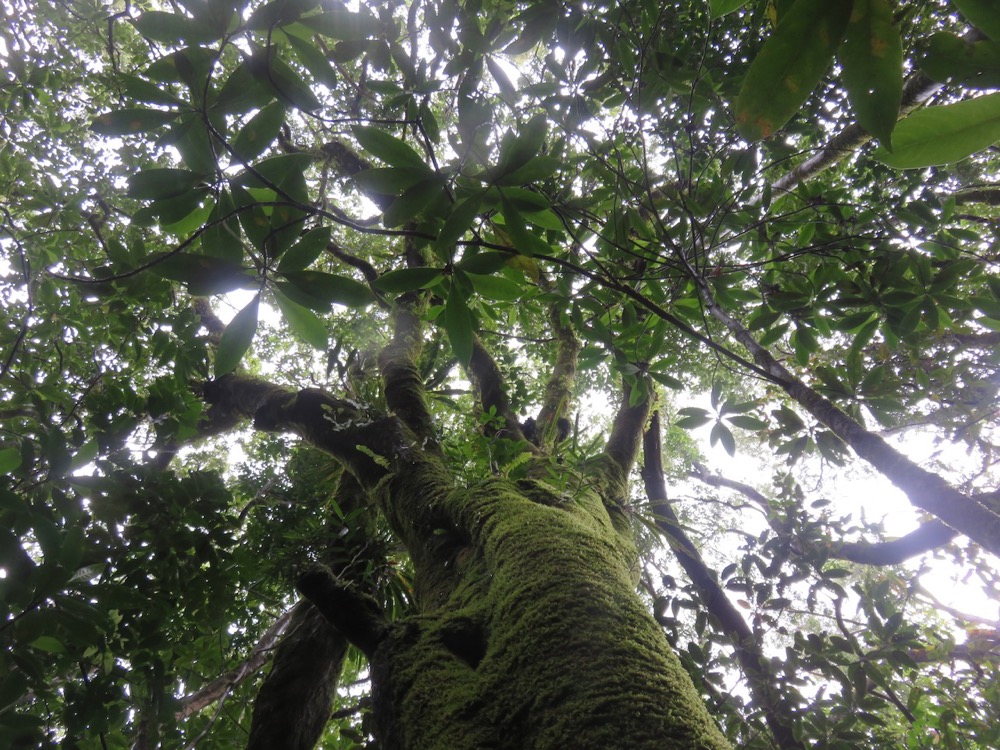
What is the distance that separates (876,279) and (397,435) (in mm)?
2306

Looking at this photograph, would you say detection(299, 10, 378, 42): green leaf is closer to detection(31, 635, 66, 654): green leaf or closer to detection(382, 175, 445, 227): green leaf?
detection(382, 175, 445, 227): green leaf

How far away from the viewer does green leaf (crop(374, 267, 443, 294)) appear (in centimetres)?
137

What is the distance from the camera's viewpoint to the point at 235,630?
2889 mm

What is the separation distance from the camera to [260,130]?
3.75 ft

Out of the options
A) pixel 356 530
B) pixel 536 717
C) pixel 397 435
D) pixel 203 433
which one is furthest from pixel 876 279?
pixel 203 433

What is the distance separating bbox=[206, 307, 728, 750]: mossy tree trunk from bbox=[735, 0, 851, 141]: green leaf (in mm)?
1097

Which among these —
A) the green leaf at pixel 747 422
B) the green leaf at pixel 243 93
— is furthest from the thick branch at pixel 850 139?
the green leaf at pixel 243 93

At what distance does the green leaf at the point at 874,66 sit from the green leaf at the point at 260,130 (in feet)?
3.51

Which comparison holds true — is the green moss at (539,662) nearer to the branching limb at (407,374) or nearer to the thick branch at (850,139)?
the branching limb at (407,374)

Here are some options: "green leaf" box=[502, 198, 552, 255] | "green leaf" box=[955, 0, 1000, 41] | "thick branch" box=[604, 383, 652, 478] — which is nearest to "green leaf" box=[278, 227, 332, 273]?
"green leaf" box=[502, 198, 552, 255]

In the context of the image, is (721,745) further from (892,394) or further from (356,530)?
(356,530)

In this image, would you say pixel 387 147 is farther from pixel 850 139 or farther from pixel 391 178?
pixel 850 139

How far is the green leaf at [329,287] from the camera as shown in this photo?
4.02 ft

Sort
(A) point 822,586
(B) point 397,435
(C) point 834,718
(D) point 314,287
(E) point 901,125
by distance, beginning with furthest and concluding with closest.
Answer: (B) point 397,435 → (A) point 822,586 → (C) point 834,718 → (D) point 314,287 → (E) point 901,125
